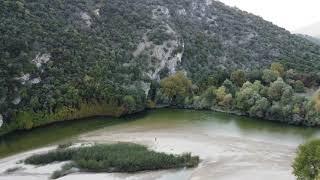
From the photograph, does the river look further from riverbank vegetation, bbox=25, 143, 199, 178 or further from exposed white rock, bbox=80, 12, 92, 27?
exposed white rock, bbox=80, 12, 92, 27

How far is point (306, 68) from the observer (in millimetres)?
132250

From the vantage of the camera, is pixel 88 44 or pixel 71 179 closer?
pixel 71 179

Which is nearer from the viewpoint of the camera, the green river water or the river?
the river

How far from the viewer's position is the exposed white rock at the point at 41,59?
105025 millimetres

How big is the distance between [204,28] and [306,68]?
3200cm

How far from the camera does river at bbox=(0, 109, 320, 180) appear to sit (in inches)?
2734

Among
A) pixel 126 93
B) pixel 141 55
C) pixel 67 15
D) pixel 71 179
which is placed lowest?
pixel 71 179

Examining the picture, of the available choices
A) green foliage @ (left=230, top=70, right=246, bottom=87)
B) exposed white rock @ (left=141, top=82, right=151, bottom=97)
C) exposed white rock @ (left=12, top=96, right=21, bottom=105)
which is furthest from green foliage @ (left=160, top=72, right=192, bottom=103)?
exposed white rock @ (left=12, top=96, right=21, bottom=105)

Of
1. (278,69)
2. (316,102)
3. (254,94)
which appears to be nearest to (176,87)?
(254,94)

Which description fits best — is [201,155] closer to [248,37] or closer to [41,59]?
[41,59]

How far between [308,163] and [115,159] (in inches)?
948

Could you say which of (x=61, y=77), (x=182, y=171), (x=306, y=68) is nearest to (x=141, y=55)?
(x=61, y=77)

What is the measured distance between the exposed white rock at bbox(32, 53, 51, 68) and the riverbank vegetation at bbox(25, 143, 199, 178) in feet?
104

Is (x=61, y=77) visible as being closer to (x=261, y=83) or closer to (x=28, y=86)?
(x=28, y=86)
